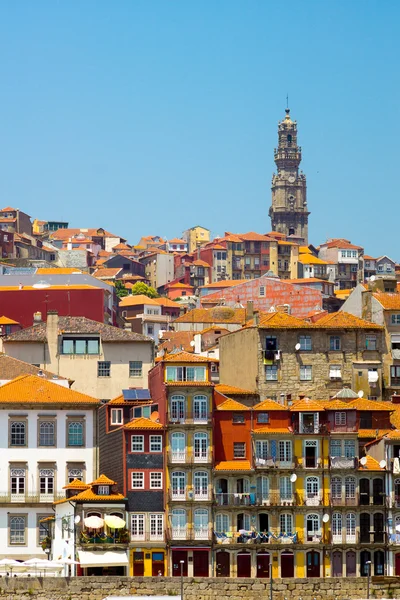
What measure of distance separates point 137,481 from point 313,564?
959cm

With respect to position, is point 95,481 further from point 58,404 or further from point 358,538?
point 358,538

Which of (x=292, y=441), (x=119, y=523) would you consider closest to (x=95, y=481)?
(x=119, y=523)

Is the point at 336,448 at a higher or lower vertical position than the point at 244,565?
higher

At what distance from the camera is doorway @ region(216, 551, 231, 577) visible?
281ft

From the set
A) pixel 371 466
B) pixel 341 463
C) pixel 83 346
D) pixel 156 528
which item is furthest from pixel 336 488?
pixel 83 346

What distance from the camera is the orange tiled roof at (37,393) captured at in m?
89.3

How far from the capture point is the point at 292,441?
291 ft

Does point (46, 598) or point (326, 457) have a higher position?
point (326, 457)

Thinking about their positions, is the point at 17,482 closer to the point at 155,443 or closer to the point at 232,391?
the point at 155,443

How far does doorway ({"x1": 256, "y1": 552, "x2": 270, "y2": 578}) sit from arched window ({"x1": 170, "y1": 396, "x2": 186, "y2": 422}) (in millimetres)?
7763

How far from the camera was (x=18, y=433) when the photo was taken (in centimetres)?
8919

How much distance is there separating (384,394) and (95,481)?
2344 centimetres

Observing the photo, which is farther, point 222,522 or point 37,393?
point 37,393

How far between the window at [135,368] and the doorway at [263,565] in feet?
65.6
